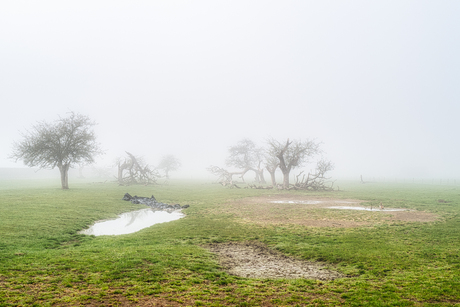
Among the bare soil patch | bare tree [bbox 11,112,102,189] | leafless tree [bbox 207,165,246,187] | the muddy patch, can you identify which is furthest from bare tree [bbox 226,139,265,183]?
the muddy patch

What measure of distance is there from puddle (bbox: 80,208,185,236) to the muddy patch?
661 centimetres

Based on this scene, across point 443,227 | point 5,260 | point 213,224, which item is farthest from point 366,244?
point 5,260

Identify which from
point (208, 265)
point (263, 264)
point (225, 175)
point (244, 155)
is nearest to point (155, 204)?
point (208, 265)

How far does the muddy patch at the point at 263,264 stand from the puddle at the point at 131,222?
6.61 metres

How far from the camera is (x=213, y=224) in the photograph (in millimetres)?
16906

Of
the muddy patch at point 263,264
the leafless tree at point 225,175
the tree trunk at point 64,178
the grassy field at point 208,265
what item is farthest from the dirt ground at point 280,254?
the leafless tree at point 225,175

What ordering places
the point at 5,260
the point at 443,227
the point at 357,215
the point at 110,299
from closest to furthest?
the point at 110,299
the point at 5,260
the point at 443,227
the point at 357,215

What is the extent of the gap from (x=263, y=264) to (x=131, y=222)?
1177 centimetres

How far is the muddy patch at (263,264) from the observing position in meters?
8.91

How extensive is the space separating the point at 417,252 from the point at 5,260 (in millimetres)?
14360

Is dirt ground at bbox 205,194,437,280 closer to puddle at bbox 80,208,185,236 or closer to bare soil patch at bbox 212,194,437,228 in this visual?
bare soil patch at bbox 212,194,437,228

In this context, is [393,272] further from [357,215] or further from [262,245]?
[357,215]

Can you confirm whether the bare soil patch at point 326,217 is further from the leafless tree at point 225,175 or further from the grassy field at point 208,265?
the leafless tree at point 225,175

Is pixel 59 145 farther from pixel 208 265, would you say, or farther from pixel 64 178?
pixel 208 265
